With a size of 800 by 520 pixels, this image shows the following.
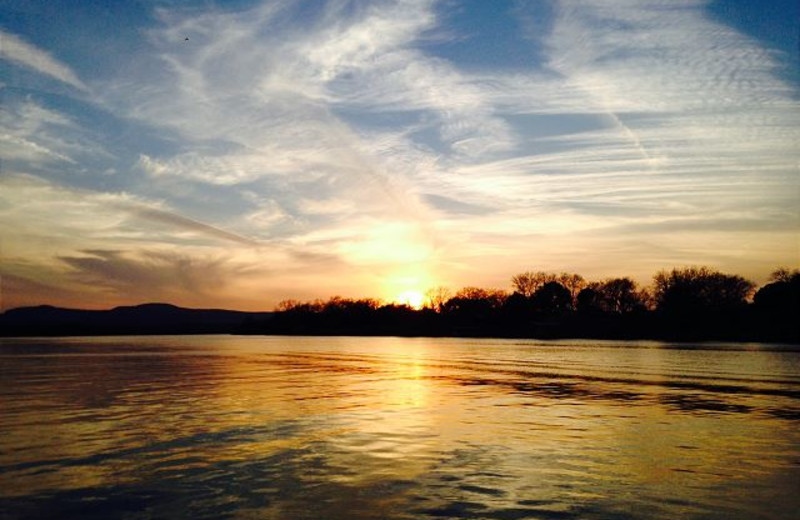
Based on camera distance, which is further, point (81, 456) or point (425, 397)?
Answer: point (425, 397)

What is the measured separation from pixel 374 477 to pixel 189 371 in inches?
1781

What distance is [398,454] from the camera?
1844 centimetres

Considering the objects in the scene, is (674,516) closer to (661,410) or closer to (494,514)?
(494,514)

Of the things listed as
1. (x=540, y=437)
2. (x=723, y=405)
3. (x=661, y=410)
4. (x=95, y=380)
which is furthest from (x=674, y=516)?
(x=95, y=380)

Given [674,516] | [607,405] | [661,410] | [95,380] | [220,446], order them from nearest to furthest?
1. [674,516]
2. [220,446]
3. [661,410]
4. [607,405]
5. [95,380]

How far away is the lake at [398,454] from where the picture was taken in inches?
513

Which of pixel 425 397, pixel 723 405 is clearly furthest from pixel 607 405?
pixel 425 397

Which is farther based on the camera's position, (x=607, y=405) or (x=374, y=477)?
(x=607, y=405)

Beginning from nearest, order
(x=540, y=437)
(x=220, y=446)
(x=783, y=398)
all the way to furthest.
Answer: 1. (x=220, y=446)
2. (x=540, y=437)
3. (x=783, y=398)

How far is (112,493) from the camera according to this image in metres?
13.9

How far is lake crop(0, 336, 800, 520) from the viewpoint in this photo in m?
13.0

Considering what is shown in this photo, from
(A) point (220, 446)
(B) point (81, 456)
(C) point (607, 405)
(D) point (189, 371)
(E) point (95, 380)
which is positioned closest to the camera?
(B) point (81, 456)

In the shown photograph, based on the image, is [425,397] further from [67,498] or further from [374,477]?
[67,498]

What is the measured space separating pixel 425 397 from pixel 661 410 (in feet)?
41.9
